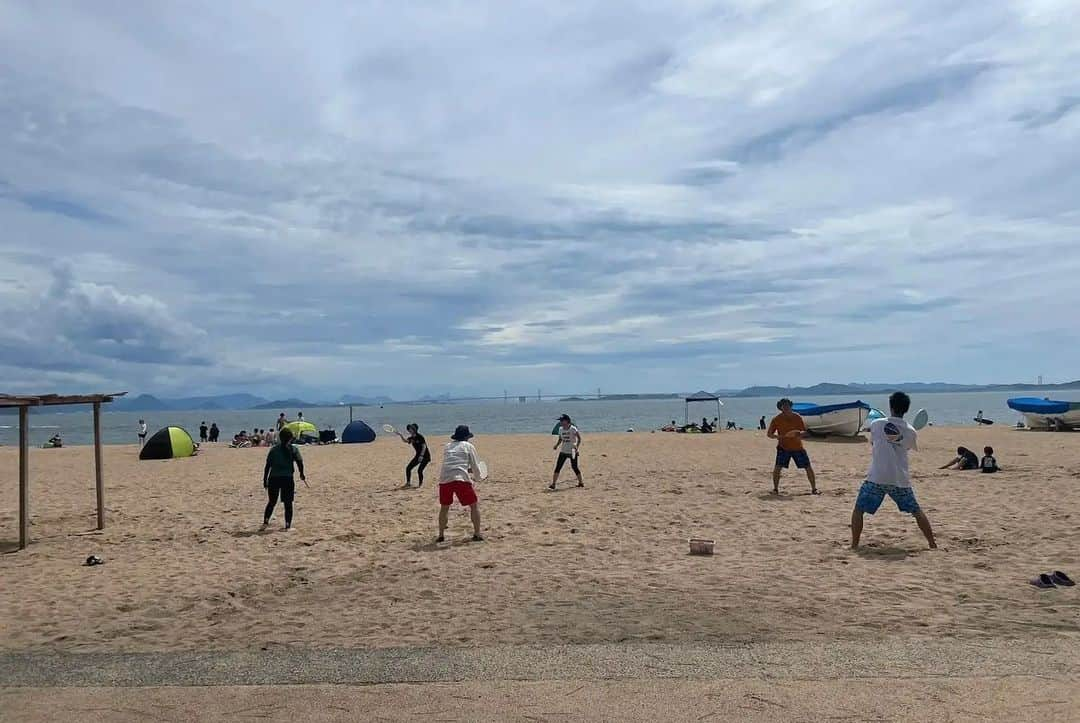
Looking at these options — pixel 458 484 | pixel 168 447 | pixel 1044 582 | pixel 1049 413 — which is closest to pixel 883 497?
pixel 1044 582

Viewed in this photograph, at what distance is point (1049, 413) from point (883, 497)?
32.1 meters

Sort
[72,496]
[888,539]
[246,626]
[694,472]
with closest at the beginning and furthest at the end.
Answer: [246,626]
[888,539]
[72,496]
[694,472]

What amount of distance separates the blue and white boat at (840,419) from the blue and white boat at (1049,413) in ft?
38.4

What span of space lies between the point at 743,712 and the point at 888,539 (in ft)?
18.6

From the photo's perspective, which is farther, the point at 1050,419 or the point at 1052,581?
the point at 1050,419

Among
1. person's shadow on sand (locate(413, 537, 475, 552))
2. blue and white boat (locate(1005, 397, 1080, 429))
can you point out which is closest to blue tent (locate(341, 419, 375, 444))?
person's shadow on sand (locate(413, 537, 475, 552))

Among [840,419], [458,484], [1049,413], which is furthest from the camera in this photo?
[1049,413]

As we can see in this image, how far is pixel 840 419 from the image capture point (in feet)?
92.2

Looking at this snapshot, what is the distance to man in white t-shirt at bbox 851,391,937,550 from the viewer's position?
8312 mm

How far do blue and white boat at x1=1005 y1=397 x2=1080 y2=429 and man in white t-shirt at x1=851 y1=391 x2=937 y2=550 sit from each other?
3095cm

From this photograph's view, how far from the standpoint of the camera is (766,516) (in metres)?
11.1

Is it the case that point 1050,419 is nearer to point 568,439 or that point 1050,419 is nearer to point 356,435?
point 568,439

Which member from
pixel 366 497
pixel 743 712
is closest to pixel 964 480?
pixel 366 497

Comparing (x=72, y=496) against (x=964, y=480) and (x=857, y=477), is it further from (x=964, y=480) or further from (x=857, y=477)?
(x=964, y=480)
